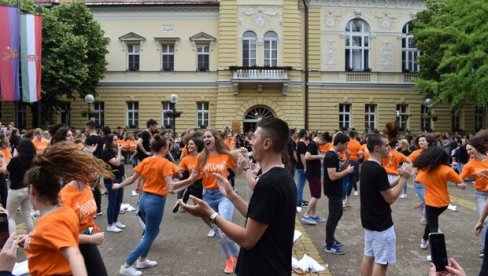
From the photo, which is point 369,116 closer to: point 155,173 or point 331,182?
point 331,182

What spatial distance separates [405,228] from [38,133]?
939cm

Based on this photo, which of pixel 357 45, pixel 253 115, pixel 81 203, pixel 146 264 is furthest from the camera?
pixel 357 45

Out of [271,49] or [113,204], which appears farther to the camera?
[271,49]

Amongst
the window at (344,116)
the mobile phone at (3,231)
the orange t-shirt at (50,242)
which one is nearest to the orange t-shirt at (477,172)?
the orange t-shirt at (50,242)

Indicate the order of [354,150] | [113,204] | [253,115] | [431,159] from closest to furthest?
[431,159] → [113,204] → [354,150] → [253,115]

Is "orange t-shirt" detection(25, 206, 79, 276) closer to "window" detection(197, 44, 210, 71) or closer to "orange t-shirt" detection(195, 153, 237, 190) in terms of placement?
"orange t-shirt" detection(195, 153, 237, 190)

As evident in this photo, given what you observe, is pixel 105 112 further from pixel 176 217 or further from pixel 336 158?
pixel 336 158

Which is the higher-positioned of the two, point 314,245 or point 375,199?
point 375,199

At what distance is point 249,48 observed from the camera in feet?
119

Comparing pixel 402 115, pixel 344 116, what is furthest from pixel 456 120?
pixel 344 116

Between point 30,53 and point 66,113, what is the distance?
51.9 feet

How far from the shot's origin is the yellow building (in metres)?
36.3

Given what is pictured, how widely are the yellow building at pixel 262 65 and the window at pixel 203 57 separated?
0.24ft

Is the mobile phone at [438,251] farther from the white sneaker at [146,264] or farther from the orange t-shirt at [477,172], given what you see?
the orange t-shirt at [477,172]
